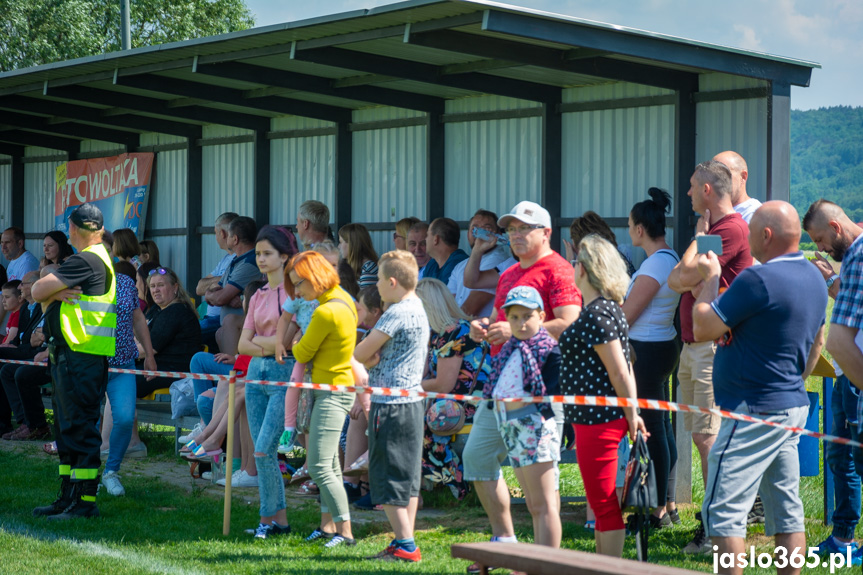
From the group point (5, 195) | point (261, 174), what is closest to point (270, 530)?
point (261, 174)

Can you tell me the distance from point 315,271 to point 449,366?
4.33 feet

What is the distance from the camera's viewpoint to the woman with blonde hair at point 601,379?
4.97 metres

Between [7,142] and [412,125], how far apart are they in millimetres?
7872

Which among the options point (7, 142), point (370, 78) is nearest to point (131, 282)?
point (370, 78)

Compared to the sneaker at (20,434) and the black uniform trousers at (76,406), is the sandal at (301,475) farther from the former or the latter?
the sneaker at (20,434)

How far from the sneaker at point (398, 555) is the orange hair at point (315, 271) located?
1539mm

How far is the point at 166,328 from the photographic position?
31.1ft

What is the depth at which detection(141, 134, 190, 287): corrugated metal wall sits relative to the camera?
13.9 m

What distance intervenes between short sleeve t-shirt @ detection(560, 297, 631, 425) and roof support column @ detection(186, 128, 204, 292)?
927 cm

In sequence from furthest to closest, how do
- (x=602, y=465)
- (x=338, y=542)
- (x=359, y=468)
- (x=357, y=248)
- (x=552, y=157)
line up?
(x=357, y=248) < (x=552, y=157) < (x=359, y=468) < (x=338, y=542) < (x=602, y=465)

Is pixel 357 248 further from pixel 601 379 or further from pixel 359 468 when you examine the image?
pixel 601 379

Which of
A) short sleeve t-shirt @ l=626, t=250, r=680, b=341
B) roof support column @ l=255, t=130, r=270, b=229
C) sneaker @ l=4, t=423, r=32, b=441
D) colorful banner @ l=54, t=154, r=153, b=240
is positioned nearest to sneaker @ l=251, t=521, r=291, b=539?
short sleeve t-shirt @ l=626, t=250, r=680, b=341

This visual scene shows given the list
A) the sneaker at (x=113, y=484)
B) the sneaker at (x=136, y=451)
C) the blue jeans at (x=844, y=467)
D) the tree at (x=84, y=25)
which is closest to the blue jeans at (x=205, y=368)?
the sneaker at (x=113, y=484)

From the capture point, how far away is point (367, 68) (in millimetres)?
9031
